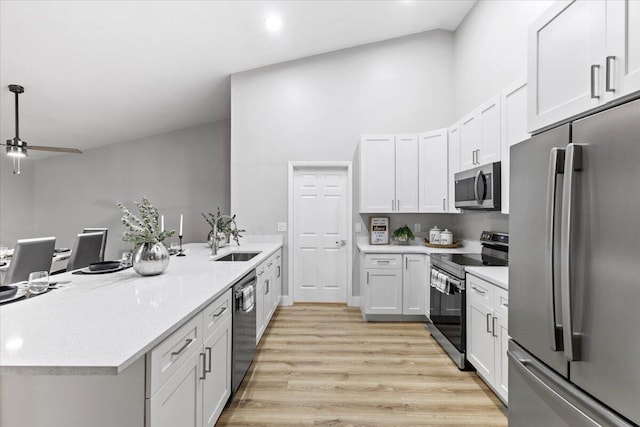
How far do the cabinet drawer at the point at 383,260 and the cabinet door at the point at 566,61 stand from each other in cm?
271

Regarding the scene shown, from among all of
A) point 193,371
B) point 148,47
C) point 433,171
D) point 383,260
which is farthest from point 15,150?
point 433,171

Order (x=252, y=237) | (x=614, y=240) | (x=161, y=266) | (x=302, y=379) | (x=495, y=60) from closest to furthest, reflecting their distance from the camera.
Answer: (x=614, y=240) → (x=161, y=266) → (x=302, y=379) → (x=495, y=60) → (x=252, y=237)

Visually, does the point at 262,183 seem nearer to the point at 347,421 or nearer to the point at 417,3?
the point at 417,3

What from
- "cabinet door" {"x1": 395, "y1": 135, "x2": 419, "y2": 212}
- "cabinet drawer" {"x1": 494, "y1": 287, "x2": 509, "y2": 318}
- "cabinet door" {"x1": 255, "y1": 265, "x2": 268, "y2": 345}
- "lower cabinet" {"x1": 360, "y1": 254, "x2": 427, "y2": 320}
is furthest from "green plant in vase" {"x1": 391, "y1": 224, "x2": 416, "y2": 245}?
"cabinet drawer" {"x1": 494, "y1": 287, "x2": 509, "y2": 318}

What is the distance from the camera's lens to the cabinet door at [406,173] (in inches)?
174

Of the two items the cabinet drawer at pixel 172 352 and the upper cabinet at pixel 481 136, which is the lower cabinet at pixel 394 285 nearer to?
the upper cabinet at pixel 481 136

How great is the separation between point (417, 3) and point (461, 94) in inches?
51.6

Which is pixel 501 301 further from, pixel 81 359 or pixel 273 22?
pixel 273 22

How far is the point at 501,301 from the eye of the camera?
223 cm

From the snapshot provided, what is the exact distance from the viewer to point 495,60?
3779 millimetres

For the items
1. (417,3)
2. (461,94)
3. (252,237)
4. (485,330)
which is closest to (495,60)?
(461,94)

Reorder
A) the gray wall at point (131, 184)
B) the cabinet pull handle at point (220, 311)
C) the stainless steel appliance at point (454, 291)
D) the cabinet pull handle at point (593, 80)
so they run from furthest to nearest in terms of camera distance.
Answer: the gray wall at point (131, 184)
the stainless steel appliance at point (454, 291)
the cabinet pull handle at point (220, 311)
the cabinet pull handle at point (593, 80)

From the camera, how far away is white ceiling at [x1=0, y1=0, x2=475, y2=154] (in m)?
3.13

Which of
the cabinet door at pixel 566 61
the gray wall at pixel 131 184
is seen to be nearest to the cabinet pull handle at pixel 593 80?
the cabinet door at pixel 566 61
